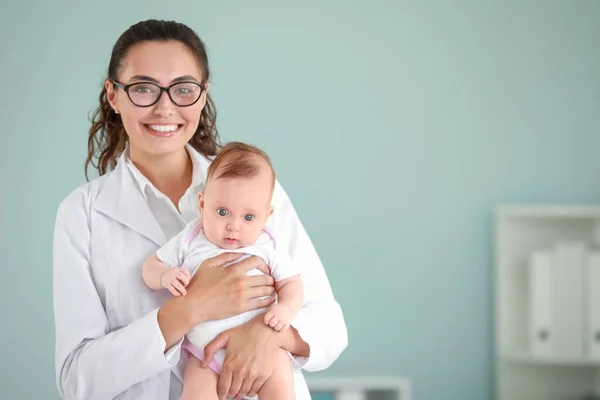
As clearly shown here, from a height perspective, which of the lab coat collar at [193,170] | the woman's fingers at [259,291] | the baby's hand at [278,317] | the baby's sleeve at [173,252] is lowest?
the baby's hand at [278,317]

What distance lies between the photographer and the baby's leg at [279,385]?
1.55 metres

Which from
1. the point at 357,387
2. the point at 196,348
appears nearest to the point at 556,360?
the point at 357,387

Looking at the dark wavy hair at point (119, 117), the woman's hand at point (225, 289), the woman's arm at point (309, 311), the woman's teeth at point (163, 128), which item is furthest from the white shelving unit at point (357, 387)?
the woman's teeth at point (163, 128)

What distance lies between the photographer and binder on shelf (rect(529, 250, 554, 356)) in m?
3.23

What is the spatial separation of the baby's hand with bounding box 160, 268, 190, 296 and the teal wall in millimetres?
1890

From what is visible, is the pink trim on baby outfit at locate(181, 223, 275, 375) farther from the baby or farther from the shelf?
the shelf

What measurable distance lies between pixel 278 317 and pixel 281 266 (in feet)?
→ 0.44

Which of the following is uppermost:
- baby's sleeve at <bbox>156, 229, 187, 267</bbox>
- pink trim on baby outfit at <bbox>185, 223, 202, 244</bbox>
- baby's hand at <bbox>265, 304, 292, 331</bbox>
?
pink trim on baby outfit at <bbox>185, 223, 202, 244</bbox>

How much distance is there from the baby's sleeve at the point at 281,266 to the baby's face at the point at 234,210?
0.22 feet

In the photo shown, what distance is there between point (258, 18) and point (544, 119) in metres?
1.41

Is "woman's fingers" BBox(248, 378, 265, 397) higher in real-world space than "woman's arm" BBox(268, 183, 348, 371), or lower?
lower

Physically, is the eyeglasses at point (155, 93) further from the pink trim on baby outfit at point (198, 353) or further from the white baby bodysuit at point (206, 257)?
the pink trim on baby outfit at point (198, 353)

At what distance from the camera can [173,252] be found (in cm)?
161

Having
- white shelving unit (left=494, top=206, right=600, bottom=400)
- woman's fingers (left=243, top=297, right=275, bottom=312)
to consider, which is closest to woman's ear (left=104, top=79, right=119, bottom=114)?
woman's fingers (left=243, top=297, right=275, bottom=312)
